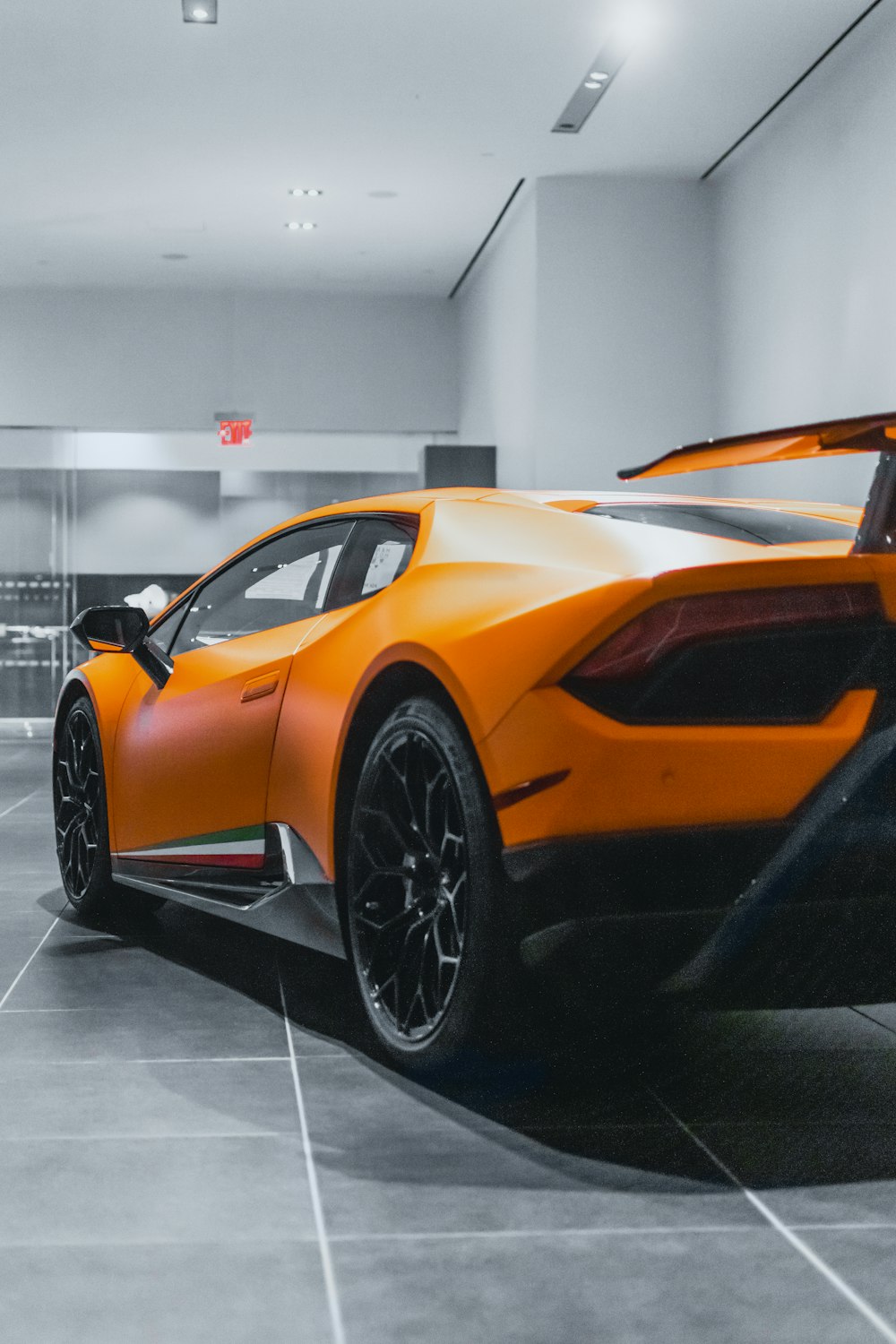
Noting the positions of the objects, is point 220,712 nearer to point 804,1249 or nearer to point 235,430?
point 804,1249

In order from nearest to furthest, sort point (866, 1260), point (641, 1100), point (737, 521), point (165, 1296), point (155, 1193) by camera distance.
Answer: point (165, 1296)
point (866, 1260)
point (155, 1193)
point (641, 1100)
point (737, 521)

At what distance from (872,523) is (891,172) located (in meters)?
6.22

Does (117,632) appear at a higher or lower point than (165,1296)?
higher

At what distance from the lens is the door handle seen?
3.27 meters

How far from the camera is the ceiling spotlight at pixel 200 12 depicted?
26.1 ft

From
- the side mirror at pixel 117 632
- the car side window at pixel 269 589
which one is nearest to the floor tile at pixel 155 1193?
the car side window at pixel 269 589

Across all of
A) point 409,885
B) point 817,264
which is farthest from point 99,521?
point 409,885

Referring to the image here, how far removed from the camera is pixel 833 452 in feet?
7.38

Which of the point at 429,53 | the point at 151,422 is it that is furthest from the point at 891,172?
the point at 151,422

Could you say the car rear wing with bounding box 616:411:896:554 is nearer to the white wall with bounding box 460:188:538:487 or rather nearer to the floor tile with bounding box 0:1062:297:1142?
the floor tile with bounding box 0:1062:297:1142

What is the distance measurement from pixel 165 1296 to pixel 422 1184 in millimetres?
486

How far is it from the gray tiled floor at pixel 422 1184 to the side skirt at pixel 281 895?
20 cm

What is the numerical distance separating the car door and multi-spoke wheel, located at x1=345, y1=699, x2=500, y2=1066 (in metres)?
0.51

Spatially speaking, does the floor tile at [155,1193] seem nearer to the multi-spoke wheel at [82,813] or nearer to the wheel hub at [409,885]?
the wheel hub at [409,885]
